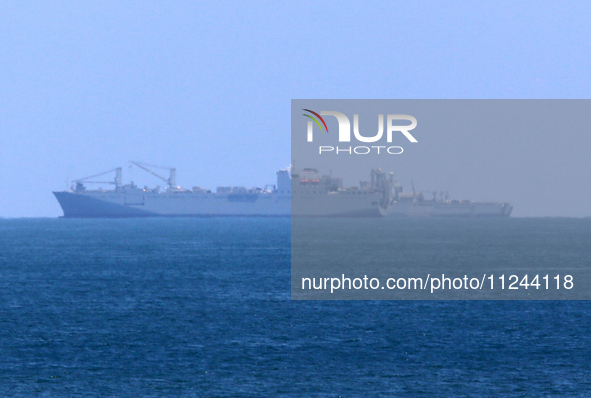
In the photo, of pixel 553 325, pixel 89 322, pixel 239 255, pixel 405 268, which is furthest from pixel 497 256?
pixel 89 322

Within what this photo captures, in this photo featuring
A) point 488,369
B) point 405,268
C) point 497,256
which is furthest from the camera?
point 497,256

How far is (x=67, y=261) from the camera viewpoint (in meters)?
69.5

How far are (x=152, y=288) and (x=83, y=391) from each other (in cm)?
2458

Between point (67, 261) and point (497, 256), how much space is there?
118 ft

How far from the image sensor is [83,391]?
23297 millimetres

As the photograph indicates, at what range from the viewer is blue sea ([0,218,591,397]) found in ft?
78.4

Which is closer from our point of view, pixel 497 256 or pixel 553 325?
pixel 553 325

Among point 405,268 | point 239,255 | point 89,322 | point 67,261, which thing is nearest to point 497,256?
point 405,268

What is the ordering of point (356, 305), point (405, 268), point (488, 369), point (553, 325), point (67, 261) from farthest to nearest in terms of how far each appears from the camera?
point (67, 261) < point (405, 268) < point (356, 305) < point (553, 325) < point (488, 369)

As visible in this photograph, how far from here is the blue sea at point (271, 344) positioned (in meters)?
23.9

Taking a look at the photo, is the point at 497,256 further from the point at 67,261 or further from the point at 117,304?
the point at 117,304

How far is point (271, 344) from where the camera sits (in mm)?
29812

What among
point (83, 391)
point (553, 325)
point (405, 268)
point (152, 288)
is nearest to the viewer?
point (83, 391)

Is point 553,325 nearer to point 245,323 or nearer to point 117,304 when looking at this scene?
point 245,323
